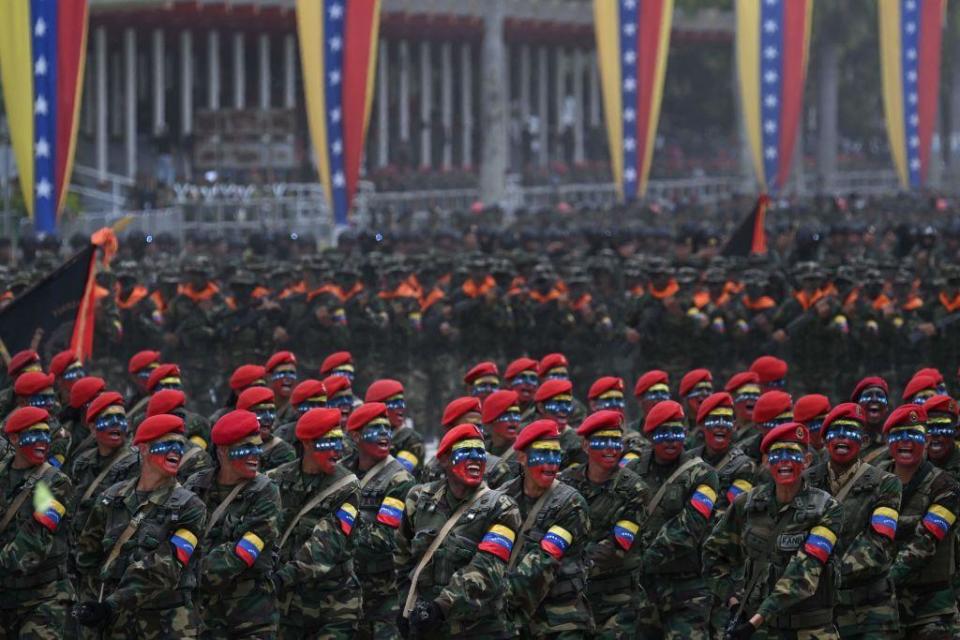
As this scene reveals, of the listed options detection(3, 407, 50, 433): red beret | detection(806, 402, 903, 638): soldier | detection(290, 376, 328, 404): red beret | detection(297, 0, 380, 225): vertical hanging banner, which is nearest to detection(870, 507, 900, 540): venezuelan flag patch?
detection(806, 402, 903, 638): soldier

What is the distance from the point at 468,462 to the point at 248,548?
107cm

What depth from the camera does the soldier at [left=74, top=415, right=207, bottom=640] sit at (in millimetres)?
8625

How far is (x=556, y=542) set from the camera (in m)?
8.48

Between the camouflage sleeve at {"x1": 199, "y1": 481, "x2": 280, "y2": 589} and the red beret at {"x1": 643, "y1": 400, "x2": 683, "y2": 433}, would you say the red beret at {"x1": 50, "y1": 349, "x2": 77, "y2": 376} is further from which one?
the red beret at {"x1": 643, "y1": 400, "x2": 683, "y2": 433}

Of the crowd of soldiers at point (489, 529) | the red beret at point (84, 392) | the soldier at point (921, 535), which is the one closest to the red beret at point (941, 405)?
the crowd of soldiers at point (489, 529)

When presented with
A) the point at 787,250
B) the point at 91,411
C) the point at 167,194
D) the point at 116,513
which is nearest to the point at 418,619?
the point at 116,513

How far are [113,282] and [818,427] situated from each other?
387 inches

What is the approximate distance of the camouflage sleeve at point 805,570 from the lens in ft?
27.5

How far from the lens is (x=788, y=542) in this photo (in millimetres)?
8586

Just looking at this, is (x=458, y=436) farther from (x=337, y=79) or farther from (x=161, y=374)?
(x=337, y=79)

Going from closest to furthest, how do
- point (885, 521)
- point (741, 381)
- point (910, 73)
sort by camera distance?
1. point (885, 521)
2. point (741, 381)
3. point (910, 73)

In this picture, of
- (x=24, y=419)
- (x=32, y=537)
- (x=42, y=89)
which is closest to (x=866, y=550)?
(x=32, y=537)

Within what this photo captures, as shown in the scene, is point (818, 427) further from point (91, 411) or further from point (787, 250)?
point (787, 250)

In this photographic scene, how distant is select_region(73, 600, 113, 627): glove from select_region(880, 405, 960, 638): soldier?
3655mm
